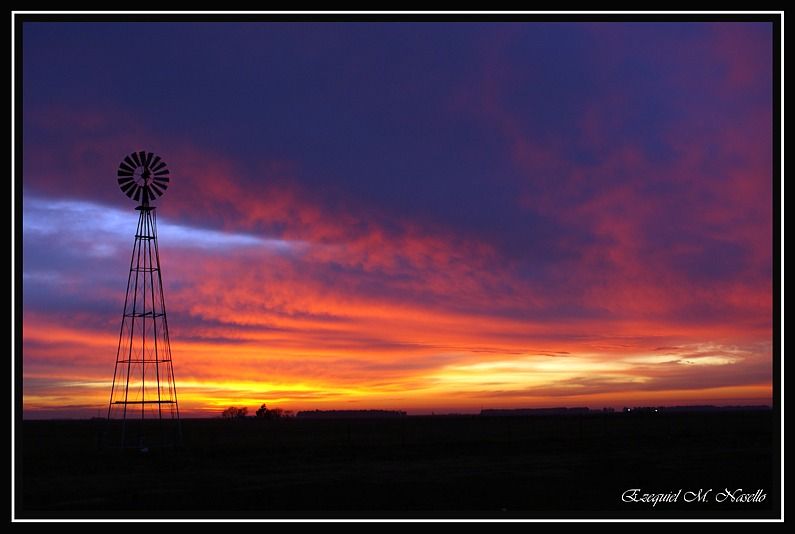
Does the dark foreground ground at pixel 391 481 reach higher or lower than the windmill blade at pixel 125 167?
lower

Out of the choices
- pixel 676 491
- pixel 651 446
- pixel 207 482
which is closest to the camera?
pixel 676 491

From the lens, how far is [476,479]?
2892 centimetres

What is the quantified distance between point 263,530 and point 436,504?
670 centimetres

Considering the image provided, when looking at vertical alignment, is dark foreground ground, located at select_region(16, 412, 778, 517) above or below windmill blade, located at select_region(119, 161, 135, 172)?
below

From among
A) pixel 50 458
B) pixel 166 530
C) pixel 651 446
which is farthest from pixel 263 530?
pixel 651 446

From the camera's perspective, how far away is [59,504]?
23109 mm

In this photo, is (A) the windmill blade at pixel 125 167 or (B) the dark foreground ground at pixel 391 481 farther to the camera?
(A) the windmill blade at pixel 125 167

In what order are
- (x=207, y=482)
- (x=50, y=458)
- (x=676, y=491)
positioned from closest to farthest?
(x=676, y=491), (x=207, y=482), (x=50, y=458)

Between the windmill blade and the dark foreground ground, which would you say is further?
the windmill blade

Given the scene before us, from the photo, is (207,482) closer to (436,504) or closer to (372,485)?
(372,485)
